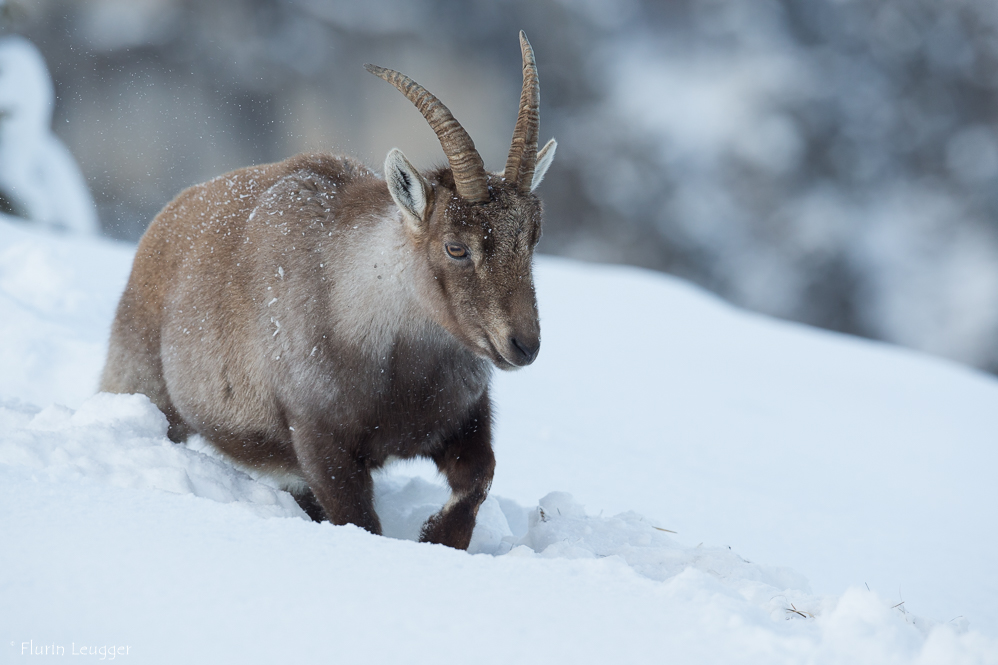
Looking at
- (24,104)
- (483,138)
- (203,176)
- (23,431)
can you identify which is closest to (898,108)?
(483,138)

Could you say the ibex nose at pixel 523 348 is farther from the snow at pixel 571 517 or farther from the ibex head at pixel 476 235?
the snow at pixel 571 517

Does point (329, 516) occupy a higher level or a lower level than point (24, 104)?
lower

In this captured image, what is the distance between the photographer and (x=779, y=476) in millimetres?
5926

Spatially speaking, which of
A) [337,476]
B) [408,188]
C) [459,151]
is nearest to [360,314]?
[408,188]

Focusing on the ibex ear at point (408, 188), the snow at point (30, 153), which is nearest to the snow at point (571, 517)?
the ibex ear at point (408, 188)

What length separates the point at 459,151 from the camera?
10.7ft

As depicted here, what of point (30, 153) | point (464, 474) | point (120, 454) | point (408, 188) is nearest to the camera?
point (120, 454)

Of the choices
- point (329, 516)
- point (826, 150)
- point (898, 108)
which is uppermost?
point (898, 108)

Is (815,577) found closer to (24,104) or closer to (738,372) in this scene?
(738,372)

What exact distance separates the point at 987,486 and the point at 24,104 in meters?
11.0

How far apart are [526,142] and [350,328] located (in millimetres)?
1041

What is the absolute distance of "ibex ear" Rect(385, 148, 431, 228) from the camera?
3342 mm

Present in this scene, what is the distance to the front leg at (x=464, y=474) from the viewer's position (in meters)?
3.58

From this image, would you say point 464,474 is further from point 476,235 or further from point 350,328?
point 476,235
